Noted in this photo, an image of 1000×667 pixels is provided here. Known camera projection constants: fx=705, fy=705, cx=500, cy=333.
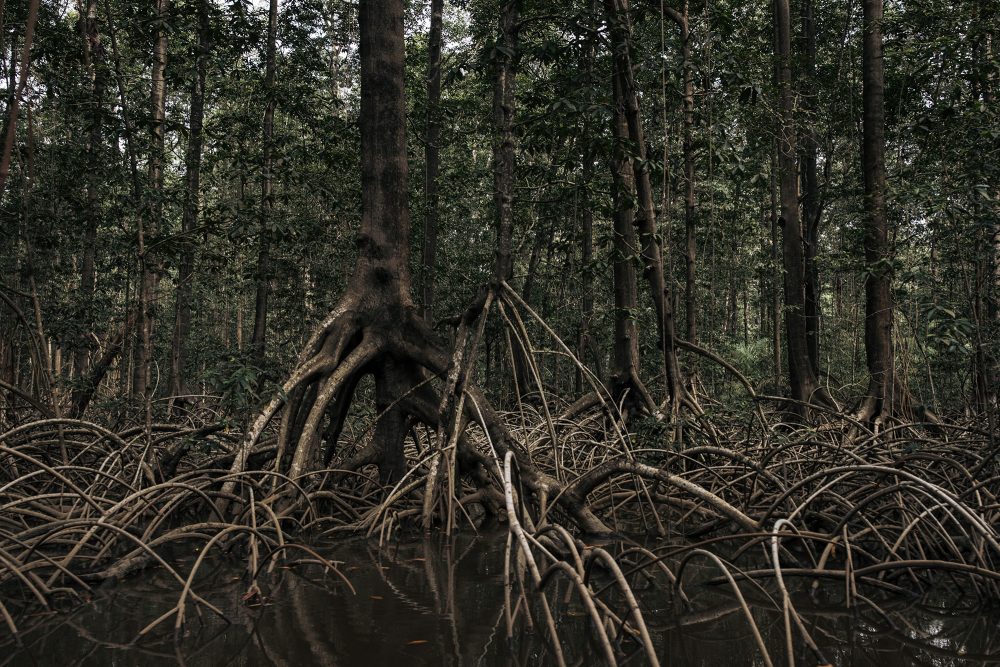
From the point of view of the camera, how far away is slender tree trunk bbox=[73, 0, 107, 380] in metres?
6.30

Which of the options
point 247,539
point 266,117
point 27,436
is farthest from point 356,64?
point 247,539

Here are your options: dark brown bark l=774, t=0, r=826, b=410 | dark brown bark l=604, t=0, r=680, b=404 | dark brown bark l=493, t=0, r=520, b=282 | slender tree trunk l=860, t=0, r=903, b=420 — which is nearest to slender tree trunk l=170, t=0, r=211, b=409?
dark brown bark l=493, t=0, r=520, b=282

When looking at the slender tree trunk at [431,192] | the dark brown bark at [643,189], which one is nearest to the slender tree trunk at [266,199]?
the slender tree trunk at [431,192]

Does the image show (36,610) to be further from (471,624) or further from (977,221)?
(977,221)

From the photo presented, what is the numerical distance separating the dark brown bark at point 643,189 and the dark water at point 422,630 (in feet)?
7.79

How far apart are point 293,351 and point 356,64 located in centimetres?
694

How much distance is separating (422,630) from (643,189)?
4.08 metres

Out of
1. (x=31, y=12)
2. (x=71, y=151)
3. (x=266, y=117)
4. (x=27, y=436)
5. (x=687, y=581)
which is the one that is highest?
(x=266, y=117)

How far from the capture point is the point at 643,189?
19.4 ft

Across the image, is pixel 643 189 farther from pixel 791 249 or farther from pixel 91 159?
pixel 91 159

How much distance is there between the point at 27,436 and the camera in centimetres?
579

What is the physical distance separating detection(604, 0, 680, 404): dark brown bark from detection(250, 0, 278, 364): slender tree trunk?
4.26 m

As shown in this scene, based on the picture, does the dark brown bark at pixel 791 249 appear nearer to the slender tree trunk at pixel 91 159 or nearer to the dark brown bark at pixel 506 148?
the dark brown bark at pixel 506 148

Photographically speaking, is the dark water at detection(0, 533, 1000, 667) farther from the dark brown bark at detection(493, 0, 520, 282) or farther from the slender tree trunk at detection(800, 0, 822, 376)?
the slender tree trunk at detection(800, 0, 822, 376)
